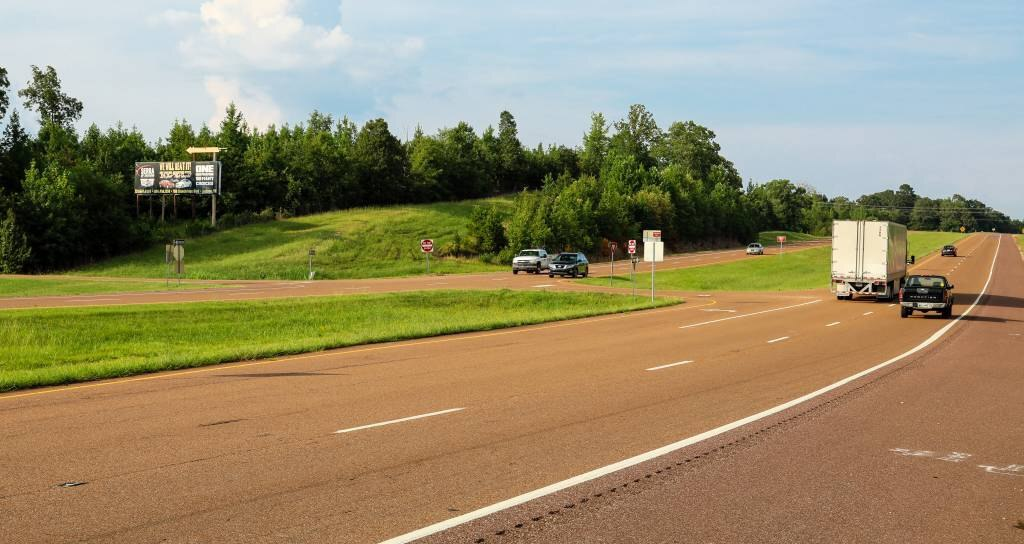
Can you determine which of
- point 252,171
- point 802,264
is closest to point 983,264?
point 802,264

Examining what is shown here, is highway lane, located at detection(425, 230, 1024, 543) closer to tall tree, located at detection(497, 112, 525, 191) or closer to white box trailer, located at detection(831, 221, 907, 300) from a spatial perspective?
white box trailer, located at detection(831, 221, 907, 300)

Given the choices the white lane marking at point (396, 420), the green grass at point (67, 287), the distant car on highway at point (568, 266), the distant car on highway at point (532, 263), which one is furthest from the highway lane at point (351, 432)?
the distant car on highway at point (532, 263)

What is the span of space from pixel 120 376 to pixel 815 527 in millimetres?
12511

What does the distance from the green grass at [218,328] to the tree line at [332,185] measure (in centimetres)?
4125

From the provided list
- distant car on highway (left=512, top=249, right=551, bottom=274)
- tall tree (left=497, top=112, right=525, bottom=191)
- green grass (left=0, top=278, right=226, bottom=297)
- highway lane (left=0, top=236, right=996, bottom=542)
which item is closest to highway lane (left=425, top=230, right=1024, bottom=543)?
highway lane (left=0, top=236, right=996, bottom=542)

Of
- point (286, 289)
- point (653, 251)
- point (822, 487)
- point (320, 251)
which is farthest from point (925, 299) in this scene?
point (320, 251)

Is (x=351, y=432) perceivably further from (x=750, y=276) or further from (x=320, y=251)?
(x=750, y=276)

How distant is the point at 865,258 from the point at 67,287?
43.2 m

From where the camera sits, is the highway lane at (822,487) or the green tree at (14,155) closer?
the highway lane at (822,487)

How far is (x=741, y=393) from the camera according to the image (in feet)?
41.6

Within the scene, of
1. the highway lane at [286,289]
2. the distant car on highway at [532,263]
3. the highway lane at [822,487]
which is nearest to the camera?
the highway lane at [822,487]

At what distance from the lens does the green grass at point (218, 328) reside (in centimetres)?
1673

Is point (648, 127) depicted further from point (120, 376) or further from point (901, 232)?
point (120, 376)

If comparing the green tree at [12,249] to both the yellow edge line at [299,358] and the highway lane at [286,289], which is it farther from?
the yellow edge line at [299,358]
